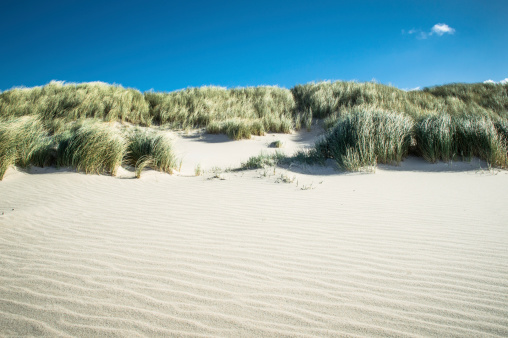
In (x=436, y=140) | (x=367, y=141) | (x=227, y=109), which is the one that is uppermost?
(x=227, y=109)

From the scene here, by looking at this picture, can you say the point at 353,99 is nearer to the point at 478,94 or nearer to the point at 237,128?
the point at 237,128

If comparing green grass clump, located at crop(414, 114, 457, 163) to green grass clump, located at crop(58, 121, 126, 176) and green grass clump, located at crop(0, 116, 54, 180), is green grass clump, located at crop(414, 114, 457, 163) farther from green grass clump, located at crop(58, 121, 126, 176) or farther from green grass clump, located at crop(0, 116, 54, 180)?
green grass clump, located at crop(0, 116, 54, 180)

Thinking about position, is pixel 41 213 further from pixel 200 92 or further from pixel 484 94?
pixel 484 94

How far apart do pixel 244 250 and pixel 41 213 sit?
3.10 meters

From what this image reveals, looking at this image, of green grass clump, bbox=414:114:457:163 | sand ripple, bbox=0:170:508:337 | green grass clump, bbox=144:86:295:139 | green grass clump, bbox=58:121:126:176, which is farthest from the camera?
green grass clump, bbox=144:86:295:139

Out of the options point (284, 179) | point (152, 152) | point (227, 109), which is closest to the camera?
point (284, 179)

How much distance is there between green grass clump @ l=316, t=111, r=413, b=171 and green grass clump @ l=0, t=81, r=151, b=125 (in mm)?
8059

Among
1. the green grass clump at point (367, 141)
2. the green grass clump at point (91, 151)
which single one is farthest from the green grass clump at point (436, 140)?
the green grass clump at point (91, 151)

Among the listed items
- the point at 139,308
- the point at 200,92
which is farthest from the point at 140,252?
the point at 200,92

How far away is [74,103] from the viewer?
10.4m

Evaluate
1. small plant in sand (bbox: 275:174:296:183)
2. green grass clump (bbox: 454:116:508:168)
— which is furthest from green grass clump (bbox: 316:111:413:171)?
small plant in sand (bbox: 275:174:296:183)

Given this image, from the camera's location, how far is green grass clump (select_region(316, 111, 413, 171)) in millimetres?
6099

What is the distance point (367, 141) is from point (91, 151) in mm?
6585

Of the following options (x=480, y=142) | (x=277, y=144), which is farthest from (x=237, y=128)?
(x=480, y=142)
